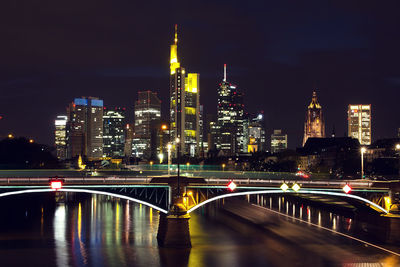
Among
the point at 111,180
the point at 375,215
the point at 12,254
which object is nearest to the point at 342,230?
the point at 375,215

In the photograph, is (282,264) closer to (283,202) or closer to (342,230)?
(342,230)

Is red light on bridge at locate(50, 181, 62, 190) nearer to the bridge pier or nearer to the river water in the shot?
the river water

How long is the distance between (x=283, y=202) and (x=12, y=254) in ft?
301

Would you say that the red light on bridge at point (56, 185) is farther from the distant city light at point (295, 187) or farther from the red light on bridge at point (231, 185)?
the distant city light at point (295, 187)

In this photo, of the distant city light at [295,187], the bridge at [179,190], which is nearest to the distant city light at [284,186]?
the bridge at [179,190]

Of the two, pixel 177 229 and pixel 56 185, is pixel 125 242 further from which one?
pixel 56 185

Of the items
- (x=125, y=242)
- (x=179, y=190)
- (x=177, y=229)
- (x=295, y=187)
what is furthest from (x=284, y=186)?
(x=125, y=242)

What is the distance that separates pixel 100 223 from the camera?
105m

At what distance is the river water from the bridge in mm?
3958

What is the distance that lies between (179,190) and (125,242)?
10252 mm

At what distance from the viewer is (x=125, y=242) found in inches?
3292

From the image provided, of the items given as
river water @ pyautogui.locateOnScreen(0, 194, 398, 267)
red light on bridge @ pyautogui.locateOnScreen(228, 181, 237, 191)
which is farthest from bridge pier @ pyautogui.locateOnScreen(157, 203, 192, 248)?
red light on bridge @ pyautogui.locateOnScreen(228, 181, 237, 191)

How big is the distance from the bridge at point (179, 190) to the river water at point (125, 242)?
396cm

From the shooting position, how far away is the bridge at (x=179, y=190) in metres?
77.9
